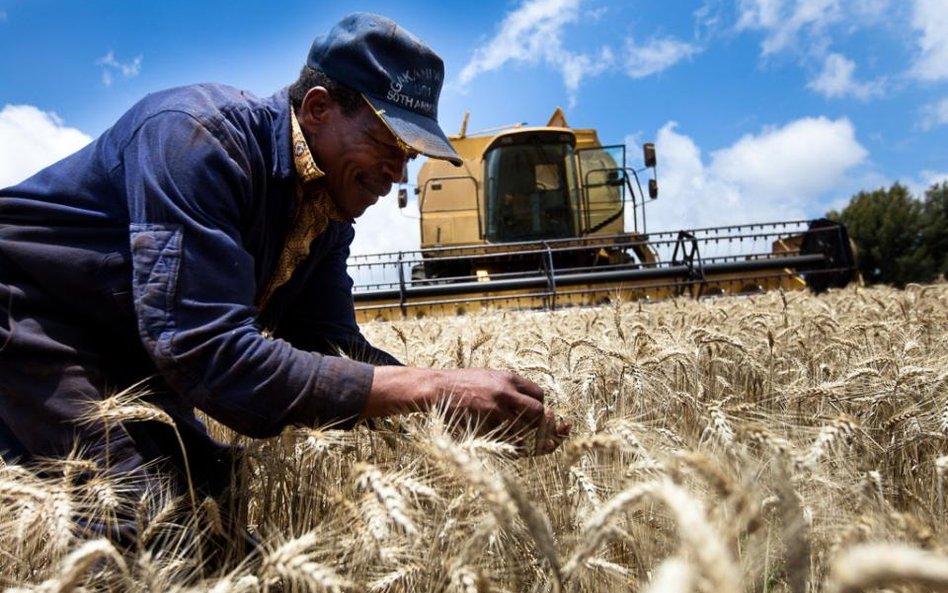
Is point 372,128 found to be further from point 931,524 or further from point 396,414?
point 931,524

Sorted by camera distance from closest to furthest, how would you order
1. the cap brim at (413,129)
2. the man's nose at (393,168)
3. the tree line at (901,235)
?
the cap brim at (413,129) → the man's nose at (393,168) → the tree line at (901,235)

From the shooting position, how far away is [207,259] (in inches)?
48.3

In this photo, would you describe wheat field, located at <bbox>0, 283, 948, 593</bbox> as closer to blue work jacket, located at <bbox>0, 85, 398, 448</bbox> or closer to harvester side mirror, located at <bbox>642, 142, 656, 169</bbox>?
blue work jacket, located at <bbox>0, 85, 398, 448</bbox>

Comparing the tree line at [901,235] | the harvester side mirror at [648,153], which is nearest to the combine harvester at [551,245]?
the harvester side mirror at [648,153]

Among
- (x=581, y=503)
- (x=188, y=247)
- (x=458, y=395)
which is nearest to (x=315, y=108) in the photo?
(x=188, y=247)

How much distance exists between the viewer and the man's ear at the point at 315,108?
1.58 metres

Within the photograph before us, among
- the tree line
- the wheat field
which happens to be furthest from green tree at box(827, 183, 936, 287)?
the wheat field

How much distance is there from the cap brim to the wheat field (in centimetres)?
65

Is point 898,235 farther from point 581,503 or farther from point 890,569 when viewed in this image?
point 890,569

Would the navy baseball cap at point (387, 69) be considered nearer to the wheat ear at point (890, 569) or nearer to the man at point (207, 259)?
the man at point (207, 259)

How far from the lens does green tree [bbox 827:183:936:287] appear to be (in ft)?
87.7

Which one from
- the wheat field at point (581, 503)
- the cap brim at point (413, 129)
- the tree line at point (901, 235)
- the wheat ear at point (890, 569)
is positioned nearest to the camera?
the wheat ear at point (890, 569)

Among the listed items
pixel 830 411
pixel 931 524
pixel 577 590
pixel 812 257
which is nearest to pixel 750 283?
pixel 812 257

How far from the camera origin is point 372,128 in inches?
61.8
